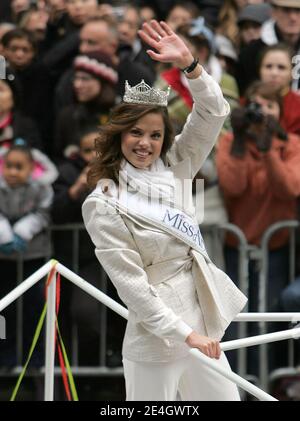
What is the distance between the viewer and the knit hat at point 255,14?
9859mm

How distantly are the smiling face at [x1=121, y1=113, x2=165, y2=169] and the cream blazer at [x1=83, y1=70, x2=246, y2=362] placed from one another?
0.64 ft

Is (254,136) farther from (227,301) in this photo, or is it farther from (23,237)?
(227,301)

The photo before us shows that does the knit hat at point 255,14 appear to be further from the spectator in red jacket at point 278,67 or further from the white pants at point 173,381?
the white pants at point 173,381

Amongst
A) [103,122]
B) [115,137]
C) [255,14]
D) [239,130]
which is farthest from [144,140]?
[255,14]

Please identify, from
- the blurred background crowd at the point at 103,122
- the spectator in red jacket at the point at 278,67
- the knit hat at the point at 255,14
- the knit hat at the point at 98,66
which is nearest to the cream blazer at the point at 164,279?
the blurred background crowd at the point at 103,122

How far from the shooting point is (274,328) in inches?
338

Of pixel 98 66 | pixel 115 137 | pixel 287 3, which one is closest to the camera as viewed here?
pixel 115 137

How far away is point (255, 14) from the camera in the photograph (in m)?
9.91

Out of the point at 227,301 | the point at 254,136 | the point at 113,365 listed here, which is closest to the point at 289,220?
the point at 254,136

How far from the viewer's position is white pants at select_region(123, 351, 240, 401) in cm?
551

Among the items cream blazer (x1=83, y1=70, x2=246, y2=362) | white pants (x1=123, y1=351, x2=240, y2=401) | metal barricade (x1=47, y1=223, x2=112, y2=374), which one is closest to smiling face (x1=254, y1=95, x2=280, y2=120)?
metal barricade (x1=47, y1=223, x2=112, y2=374)

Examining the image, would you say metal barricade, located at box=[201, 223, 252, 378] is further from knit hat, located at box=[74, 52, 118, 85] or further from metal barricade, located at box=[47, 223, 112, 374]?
knit hat, located at box=[74, 52, 118, 85]

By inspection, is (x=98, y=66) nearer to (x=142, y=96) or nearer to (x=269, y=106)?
(x=269, y=106)

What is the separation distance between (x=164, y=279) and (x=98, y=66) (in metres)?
3.81
